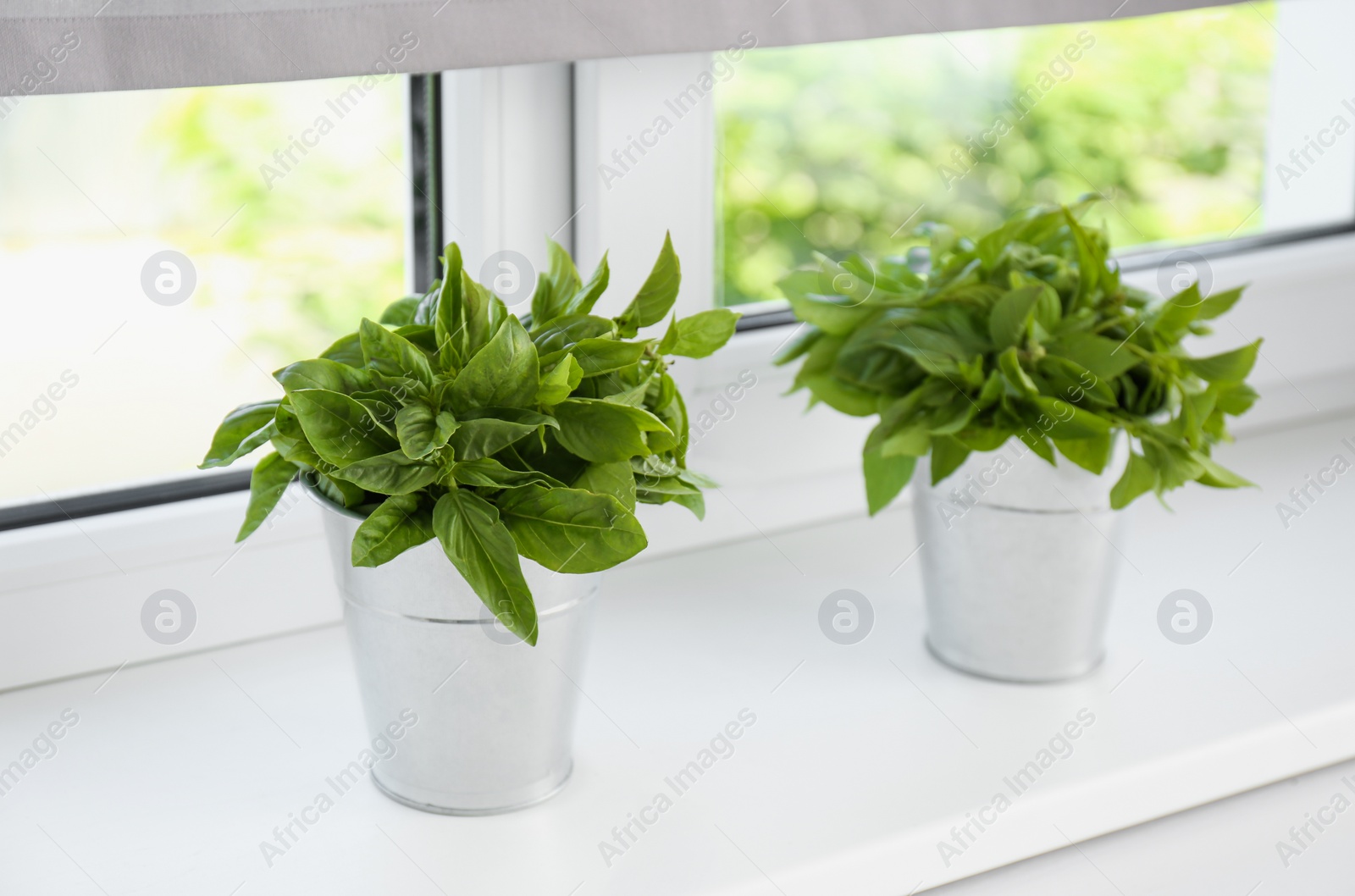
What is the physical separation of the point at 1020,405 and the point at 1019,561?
0.10m

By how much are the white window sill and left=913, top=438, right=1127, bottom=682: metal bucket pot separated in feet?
0.08

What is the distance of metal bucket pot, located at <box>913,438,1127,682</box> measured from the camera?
2.43 feet

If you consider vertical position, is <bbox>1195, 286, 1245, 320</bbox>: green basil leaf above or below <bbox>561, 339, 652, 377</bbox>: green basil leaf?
below

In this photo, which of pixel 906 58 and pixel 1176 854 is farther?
pixel 906 58

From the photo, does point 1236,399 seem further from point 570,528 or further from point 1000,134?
point 1000,134

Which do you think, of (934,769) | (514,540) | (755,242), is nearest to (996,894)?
(934,769)

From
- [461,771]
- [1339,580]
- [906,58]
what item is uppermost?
[906,58]

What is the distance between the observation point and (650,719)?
76 centimetres

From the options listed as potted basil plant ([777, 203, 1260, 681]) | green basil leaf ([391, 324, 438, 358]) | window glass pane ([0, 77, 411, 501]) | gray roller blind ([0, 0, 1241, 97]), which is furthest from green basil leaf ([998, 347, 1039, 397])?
window glass pane ([0, 77, 411, 501])

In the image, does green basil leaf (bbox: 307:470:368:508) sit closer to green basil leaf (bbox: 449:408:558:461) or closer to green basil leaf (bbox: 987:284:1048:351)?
green basil leaf (bbox: 449:408:558:461)

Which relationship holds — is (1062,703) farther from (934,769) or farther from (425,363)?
(425,363)

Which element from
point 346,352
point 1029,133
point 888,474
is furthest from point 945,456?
point 1029,133

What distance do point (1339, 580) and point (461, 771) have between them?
69 cm

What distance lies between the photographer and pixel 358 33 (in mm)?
606
